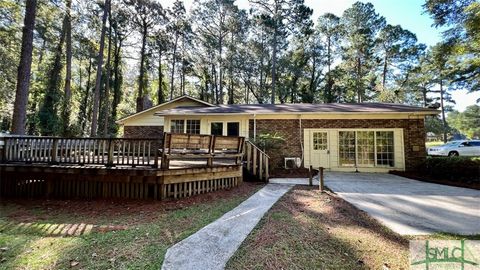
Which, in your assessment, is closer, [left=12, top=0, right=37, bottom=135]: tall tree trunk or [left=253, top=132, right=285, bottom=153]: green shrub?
[left=12, top=0, right=37, bottom=135]: tall tree trunk

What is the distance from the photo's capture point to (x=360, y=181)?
9102 millimetres

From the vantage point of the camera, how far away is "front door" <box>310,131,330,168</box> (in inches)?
476

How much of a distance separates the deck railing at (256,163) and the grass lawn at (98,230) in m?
2.58

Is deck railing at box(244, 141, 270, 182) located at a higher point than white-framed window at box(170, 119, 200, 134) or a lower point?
lower

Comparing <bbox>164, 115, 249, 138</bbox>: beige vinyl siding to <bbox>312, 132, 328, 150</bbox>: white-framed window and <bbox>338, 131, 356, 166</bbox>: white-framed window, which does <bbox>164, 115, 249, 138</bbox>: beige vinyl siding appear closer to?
<bbox>312, 132, 328, 150</bbox>: white-framed window

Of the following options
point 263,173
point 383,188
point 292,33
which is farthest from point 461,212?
point 292,33

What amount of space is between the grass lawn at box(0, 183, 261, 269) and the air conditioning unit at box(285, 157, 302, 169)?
19.3 feet

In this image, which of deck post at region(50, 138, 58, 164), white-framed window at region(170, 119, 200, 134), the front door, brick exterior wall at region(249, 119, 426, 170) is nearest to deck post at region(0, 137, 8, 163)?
deck post at region(50, 138, 58, 164)

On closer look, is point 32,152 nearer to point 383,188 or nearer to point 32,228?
point 32,228

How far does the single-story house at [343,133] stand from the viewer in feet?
37.3

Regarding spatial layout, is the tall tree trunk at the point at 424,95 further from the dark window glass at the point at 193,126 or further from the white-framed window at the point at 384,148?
the dark window glass at the point at 193,126

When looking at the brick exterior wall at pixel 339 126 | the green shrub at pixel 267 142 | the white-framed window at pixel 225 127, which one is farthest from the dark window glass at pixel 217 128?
the green shrub at pixel 267 142

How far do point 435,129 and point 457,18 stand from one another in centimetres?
2589

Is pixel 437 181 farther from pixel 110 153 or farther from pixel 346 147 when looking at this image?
pixel 110 153
